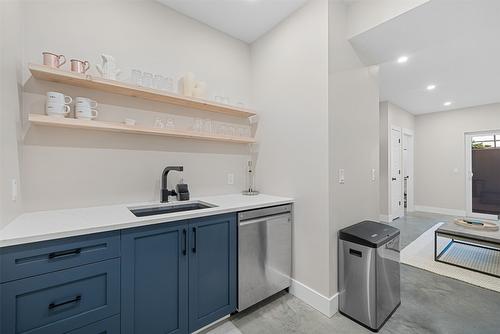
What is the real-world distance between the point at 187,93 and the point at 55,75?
1.02 metres

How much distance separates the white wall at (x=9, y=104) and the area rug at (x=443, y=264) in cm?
419

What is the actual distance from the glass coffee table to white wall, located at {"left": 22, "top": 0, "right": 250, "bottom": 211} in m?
3.13

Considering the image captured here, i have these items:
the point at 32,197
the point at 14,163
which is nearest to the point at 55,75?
the point at 14,163

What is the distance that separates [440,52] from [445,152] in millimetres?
4342

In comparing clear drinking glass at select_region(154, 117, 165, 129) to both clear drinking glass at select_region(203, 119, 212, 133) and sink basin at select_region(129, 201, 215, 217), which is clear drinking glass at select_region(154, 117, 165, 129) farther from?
sink basin at select_region(129, 201, 215, 217)

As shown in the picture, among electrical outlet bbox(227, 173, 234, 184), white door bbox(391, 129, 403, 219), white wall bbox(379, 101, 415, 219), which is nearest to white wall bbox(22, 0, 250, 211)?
electrical outlet bbox(227, 173, 234, 184)

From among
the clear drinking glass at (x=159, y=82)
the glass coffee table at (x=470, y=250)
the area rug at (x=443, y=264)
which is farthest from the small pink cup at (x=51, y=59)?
the glass coffee table at (x=470, y=250)

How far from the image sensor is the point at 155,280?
147cm

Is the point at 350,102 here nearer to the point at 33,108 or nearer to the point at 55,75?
the point at 55,75

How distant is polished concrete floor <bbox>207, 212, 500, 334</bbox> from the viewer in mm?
1771

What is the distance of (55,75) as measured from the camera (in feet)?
5.06

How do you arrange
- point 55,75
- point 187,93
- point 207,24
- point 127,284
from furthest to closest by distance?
point 207,24 → point 187,93 → point 55,75 → point 127,284

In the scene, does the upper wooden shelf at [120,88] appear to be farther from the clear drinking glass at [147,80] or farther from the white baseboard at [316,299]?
the white baseboard at [316,299]

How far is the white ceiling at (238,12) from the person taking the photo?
2.20 m
